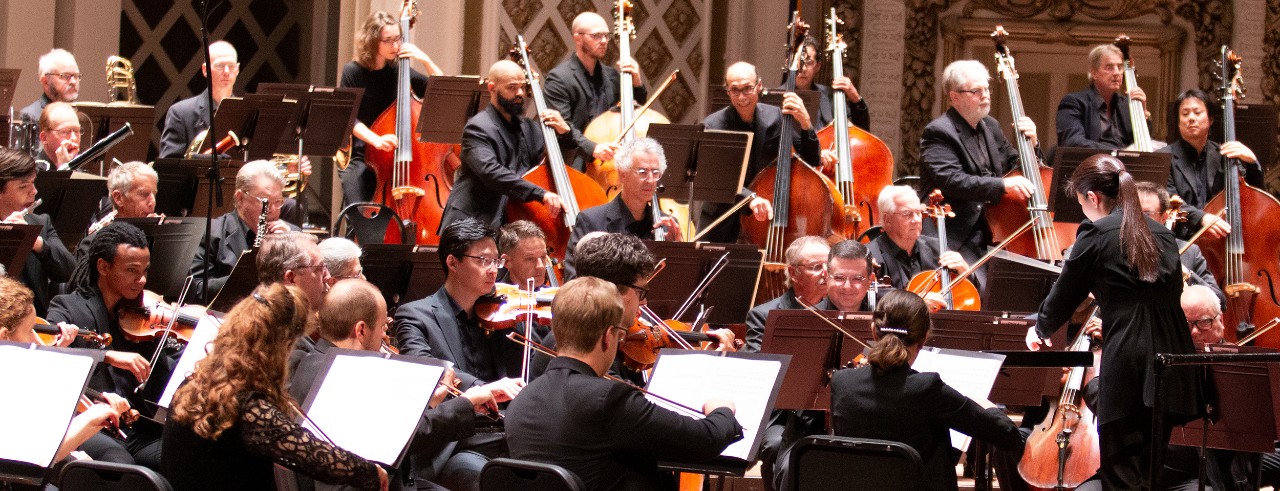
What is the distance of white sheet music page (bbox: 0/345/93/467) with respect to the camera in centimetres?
320

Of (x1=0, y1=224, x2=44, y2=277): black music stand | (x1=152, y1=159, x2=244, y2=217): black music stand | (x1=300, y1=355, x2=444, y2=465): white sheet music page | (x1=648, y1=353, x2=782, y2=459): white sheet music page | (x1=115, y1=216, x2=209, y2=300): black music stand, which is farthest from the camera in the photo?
(x1=152, y1=159, x2=244, y2=217): black music stand

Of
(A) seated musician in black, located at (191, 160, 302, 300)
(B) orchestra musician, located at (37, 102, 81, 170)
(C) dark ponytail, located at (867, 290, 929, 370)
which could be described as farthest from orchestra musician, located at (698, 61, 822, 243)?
(C) dark ponytail, located at (867, 290, 929, 370)

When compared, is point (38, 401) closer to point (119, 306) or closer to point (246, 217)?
point (119, 306)

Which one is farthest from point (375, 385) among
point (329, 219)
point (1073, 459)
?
point (329, 219)

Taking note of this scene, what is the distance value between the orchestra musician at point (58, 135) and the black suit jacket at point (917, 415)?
3516 mm

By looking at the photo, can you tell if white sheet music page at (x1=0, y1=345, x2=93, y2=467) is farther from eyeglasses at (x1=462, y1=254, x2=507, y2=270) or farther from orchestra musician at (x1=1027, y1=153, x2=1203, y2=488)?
orchestra musician at (x1=1027, y1=153, x2=1203, y2=488)

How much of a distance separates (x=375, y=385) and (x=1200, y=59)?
6.62 m

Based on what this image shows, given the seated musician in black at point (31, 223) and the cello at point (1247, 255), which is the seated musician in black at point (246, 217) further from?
Result: the cello at point (1247, 255)

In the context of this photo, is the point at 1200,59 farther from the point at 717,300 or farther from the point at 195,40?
the point at 195,40

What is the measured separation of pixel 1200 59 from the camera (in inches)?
339

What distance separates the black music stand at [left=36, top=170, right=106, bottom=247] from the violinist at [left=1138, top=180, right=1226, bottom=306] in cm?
350

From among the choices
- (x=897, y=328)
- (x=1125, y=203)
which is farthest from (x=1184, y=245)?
(x=897, y=328)

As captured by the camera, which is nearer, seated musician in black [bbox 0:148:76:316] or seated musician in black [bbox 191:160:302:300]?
seated musician in black [bbox 0:148:76:316]

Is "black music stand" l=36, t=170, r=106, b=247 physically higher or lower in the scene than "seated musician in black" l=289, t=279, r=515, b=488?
higher
